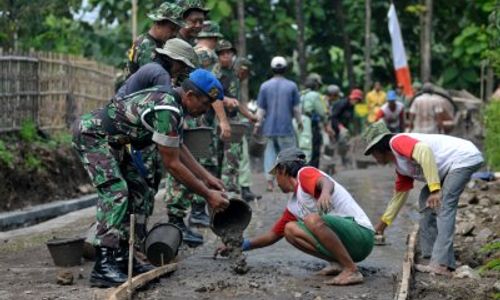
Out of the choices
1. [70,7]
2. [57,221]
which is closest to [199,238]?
[57,221]

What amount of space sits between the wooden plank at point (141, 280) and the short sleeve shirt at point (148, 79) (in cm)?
138

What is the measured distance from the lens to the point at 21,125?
16.9 meters

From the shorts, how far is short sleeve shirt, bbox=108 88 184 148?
135cm

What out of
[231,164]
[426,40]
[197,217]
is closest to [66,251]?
[197,217]

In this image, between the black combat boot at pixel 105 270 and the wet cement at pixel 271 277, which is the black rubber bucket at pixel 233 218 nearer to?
the wet cement at pixel 271 277

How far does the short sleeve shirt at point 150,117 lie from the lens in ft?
25.6

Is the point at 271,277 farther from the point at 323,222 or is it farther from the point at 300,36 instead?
the point at 300,36

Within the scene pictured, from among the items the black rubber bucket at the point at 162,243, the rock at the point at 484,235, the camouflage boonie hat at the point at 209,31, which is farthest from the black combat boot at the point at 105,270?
the rock at the point at 484,235

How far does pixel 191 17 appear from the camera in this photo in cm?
1062

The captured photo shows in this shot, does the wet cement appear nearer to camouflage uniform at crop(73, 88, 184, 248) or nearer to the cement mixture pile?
the cement mixture pile

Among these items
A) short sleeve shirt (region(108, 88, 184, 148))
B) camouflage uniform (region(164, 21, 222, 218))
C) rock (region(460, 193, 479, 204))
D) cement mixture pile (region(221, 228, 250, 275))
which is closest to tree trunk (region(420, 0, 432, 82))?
rock (region(460, 193, 479, 204))

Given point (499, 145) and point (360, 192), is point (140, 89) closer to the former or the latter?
point (499, 145)

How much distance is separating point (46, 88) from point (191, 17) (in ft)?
28.2

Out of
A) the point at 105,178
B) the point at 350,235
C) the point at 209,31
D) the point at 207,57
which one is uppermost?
the point at 209,31
